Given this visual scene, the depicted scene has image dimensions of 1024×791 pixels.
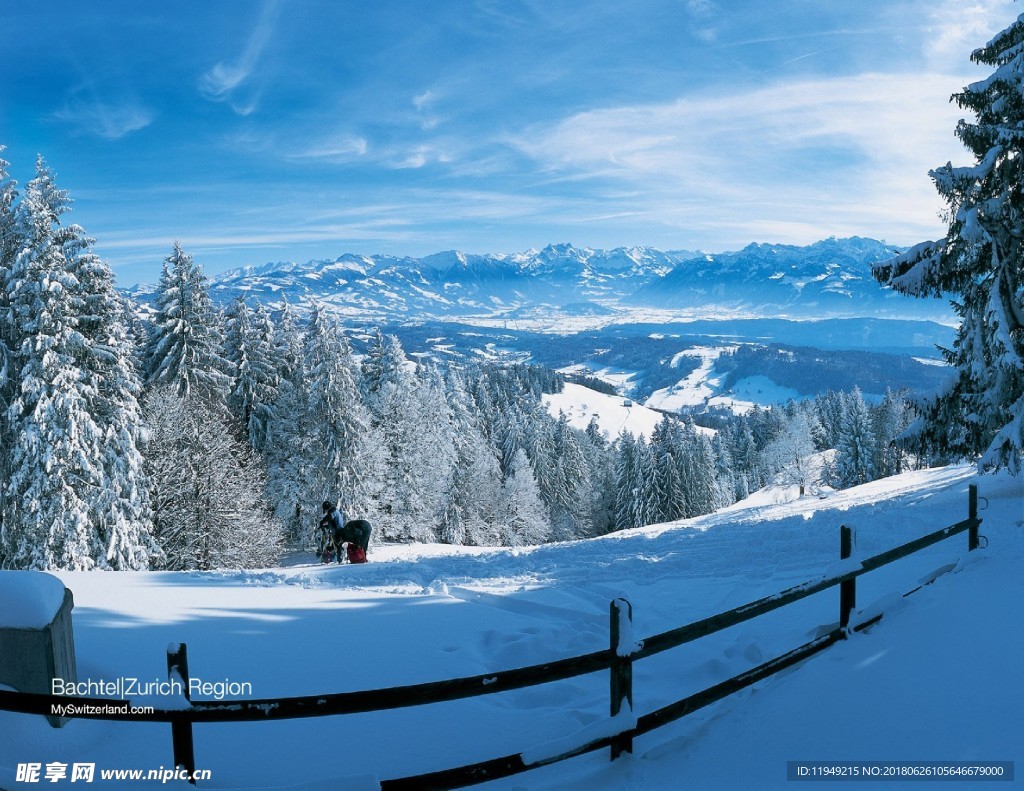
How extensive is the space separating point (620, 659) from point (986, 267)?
1456cm

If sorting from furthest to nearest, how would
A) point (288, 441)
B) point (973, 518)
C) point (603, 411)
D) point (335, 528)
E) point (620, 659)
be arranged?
point (603, 411)
point (288, 441)
point (335, 528)
point (973, 518)
point (620, 659)

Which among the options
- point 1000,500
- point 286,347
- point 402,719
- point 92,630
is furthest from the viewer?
point 286,347

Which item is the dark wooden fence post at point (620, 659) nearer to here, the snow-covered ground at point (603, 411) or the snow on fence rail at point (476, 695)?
the snow on fence rail at point (476, 695)

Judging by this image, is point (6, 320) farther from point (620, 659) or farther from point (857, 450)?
point (857, 450)

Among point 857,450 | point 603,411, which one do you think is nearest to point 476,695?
point 857,450

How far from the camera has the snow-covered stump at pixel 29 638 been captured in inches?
187

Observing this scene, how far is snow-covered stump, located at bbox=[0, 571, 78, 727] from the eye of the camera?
15.6 ft

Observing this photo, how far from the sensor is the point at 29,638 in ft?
15.7

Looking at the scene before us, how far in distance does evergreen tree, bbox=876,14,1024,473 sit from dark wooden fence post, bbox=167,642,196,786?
594 inches

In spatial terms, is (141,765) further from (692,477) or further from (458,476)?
(692,477)

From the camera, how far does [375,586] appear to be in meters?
11.2

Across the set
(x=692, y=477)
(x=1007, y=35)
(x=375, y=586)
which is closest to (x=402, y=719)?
(x=375, y=586)

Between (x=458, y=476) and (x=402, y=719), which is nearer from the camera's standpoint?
(x=402, y=719)

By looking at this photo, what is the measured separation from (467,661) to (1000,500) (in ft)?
45.4
